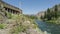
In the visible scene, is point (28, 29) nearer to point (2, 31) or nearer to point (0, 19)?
point (2, 31)

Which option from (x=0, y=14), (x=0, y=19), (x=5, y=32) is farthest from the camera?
(x=0, y=14)

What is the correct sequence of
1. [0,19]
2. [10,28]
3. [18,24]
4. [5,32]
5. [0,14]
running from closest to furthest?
[5,32] < [10,28] < [18,24] < [0,19] < [0,14]

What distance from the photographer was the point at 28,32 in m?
16.6

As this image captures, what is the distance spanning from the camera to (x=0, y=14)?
897 inches

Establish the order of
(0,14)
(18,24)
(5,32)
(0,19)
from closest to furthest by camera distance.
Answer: (5,32) → (18,24) → (0,19) → (0,14)

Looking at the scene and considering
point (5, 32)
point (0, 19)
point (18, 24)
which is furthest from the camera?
point (0, 19)

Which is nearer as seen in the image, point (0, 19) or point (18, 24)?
point (18, 24)

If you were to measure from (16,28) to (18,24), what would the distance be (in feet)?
5.52

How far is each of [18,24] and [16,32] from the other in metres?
2.46

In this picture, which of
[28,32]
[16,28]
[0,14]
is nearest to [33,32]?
[28,32]

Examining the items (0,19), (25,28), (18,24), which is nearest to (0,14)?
(0,19)

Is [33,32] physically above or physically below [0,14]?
below

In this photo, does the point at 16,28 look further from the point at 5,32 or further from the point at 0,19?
the point at 0,19

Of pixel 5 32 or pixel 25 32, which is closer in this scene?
pixel 5 32
